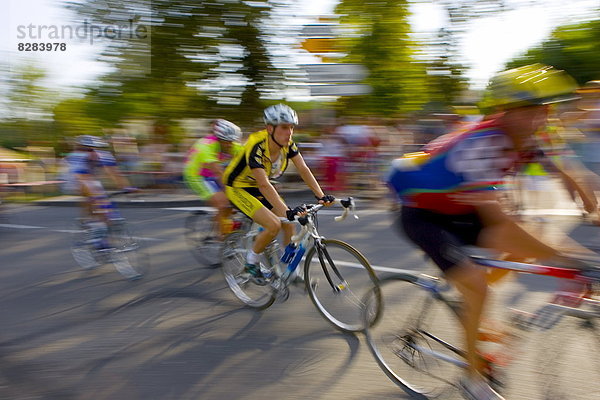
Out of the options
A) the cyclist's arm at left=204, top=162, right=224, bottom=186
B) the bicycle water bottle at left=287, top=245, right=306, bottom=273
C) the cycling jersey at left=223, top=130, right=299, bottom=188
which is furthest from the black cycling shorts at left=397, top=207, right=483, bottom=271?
the cyclist's arm at left=204, top=162, right=224, bottom=186

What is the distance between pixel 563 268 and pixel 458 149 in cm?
78

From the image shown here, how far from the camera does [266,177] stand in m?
4.88

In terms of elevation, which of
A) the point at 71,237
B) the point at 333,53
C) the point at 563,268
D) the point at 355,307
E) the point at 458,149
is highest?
the point at 333,53

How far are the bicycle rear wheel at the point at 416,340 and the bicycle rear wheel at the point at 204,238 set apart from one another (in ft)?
11.1

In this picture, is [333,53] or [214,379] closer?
[214,379]

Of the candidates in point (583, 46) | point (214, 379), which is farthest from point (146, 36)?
point (583, 46)

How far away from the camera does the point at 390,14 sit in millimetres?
14570

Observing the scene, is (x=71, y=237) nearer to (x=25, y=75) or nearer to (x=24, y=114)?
(x=24, y=114)

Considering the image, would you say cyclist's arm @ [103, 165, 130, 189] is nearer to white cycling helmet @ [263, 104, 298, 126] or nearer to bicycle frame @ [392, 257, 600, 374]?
white cycling helmet @ [263, 104, 298, 126]

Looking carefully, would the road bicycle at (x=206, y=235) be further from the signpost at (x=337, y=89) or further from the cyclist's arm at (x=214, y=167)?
the signpost at (x=337, y=89)

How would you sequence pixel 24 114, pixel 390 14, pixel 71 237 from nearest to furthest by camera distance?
pixel 71 237, pixel 390 14, pixel 24 114

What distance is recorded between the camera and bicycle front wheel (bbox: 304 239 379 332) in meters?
4.56

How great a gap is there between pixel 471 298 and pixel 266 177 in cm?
232

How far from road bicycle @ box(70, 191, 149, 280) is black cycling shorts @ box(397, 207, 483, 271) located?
4.19 m
